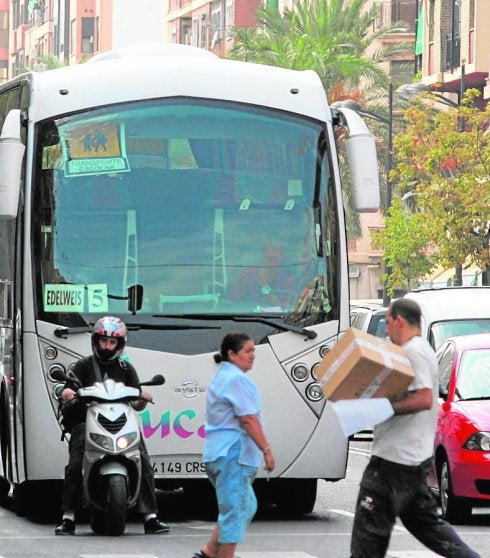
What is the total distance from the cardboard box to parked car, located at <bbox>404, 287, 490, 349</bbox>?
1563 cm

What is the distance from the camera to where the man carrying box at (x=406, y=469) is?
980cm

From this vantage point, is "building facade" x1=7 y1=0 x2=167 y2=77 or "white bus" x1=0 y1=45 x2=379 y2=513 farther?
"building facade" x1=7 y1=0 x2=167 y2=77

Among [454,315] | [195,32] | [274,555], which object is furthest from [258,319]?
[195,32]

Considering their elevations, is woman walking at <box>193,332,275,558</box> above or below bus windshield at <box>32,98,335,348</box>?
below

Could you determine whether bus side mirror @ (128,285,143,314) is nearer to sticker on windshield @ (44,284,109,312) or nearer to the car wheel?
sticker on windshield @ (44,284,109,312)

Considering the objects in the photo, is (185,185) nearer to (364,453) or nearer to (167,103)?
(167,103)

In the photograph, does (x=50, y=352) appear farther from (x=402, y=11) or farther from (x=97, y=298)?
(x=402, y=11)

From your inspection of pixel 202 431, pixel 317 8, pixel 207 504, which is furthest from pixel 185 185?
pixel 317 8

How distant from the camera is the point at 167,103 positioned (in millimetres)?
15555

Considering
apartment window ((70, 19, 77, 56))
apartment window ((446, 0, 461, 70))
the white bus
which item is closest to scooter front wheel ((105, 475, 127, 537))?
the white bus

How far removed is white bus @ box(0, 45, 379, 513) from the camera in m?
15.0

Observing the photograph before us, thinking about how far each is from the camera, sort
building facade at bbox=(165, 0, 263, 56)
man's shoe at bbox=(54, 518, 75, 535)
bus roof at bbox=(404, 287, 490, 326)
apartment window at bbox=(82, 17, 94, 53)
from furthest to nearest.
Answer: apartment window at bbox=(82, 17, 94, 53) → building facade at bbox=(165, 0, 263, 56) → bus roof at bbox=(404, 287, 490, 326) → man's shoe at bbox=(54, 518, 75, 535)

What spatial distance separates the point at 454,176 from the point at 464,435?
1272 inches

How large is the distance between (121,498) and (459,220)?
106 feet
